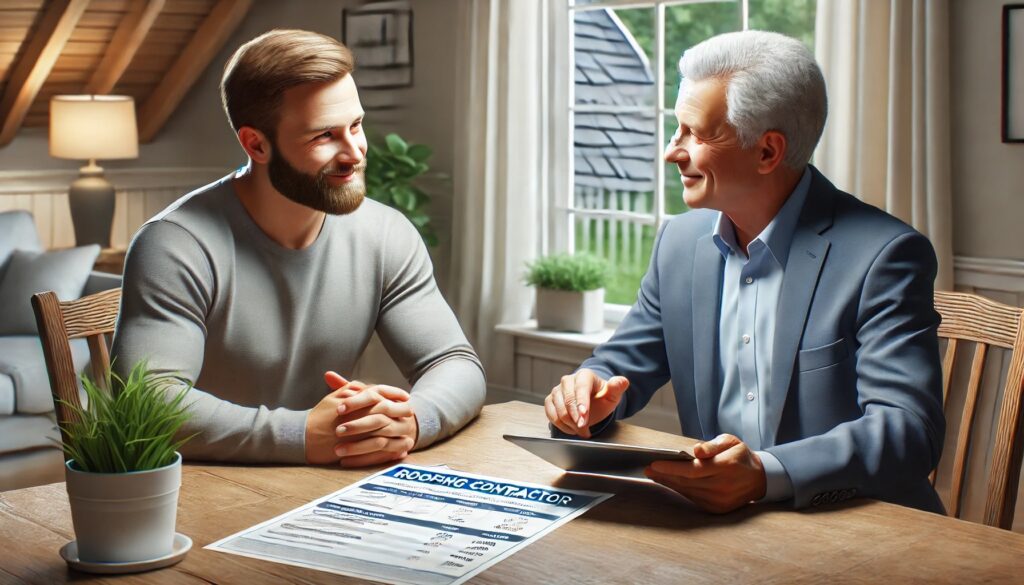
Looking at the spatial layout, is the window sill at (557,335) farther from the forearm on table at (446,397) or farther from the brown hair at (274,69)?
the brown hair at (274,69)

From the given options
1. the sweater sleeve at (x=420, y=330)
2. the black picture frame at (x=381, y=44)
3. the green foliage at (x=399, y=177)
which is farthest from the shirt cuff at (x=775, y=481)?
the black picture frame at (x=381, y=44)

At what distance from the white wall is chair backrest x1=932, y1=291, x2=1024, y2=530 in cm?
133

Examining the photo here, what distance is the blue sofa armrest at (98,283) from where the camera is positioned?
4230mm

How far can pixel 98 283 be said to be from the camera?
14.1 feet

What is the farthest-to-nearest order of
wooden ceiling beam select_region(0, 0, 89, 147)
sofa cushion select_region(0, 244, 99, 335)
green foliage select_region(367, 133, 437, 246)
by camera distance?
1. wooden ceiling beam select_region(0, 0, 89, 147)
2. green foliage select_region(367, 133, 437, 246)
3. sofa cushion select_region(0, 244, 99, 335)

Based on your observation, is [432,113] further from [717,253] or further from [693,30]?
[717,253]

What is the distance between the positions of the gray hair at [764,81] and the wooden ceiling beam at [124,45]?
145 inches

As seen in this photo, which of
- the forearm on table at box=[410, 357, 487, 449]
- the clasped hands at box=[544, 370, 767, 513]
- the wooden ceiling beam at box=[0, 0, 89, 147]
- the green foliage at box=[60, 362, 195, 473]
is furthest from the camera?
the wooden ceiling beam at box=[0, 0, 89, 147]

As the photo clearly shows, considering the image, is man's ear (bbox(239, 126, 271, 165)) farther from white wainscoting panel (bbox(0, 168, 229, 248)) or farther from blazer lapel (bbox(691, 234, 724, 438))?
white wainscoting panel (bbox(0, 168, 229, 248))

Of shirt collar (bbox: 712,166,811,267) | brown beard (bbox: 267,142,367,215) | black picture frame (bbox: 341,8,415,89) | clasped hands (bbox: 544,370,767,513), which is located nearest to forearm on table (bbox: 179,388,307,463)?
brown beard (bbox: 267,142,367,215)

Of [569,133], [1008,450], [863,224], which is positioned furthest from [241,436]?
[569,133]

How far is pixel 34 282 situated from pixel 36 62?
1.18 metres

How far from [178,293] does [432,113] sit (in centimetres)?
320

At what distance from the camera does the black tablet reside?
145cm
